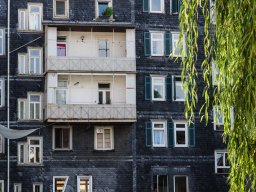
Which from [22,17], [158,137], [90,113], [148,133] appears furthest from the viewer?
[158,137]

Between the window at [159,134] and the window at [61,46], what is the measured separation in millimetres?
7638

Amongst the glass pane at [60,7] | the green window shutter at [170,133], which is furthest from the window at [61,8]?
the green window shutter at [170,133]

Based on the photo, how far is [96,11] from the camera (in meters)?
58.1

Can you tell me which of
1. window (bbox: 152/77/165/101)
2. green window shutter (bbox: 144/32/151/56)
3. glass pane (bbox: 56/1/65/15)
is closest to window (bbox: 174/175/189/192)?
window (bbox: 152/77/165/101)

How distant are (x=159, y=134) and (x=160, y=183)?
10.7 ft

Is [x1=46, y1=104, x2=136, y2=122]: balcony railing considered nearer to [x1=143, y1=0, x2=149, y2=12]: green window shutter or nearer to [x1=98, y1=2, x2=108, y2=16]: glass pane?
[x1=98, y1=2, x2=108, y2=16]: glass pane

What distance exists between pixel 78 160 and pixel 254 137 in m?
35.5

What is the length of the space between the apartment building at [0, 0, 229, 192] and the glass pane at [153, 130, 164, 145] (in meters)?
0.07

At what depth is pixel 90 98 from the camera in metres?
56.8

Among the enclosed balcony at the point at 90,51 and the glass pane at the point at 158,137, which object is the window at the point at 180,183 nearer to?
the glass pane at the point at 158,137

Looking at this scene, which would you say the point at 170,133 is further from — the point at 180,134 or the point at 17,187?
the point at 17,187

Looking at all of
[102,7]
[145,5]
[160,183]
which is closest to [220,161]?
[160,183]

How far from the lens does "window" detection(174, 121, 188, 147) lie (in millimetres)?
58375

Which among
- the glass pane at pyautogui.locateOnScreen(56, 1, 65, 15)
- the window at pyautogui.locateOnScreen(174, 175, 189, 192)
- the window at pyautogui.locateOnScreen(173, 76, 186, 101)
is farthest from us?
the window at pyautogui.locateOnScreen(173, 76, 186, 101)
